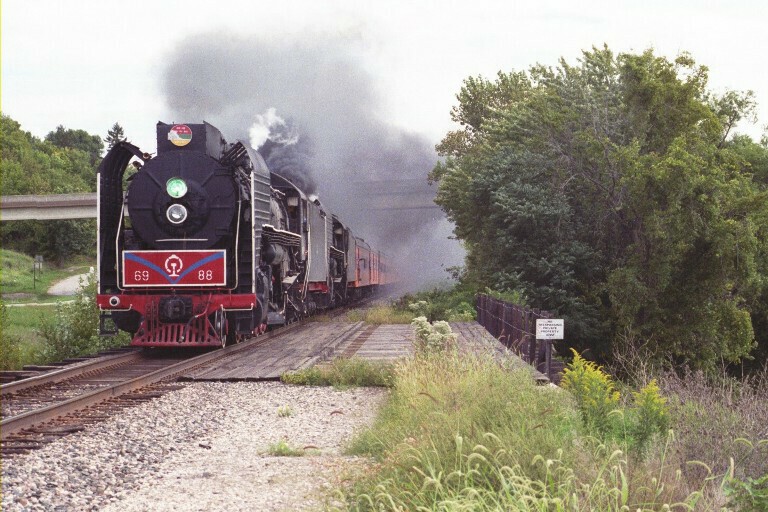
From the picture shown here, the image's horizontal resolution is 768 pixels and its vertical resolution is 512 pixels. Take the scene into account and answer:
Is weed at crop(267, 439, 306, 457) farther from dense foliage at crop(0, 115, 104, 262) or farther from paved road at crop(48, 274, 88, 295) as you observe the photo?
dense foliage at crop(0, 115, 104, 262)

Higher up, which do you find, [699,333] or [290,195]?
[290,195]

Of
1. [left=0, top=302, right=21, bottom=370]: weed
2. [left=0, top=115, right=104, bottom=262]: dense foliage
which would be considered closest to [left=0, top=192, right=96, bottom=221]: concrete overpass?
[left=0, top=115, right=104, bottom=262]: dense foliage

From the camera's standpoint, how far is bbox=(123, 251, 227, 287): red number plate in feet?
46.4

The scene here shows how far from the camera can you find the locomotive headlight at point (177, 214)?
14.3 meters

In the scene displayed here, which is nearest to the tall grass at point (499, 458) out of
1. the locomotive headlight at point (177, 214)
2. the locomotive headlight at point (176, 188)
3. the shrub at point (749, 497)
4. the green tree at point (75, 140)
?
the shrub at point (749, 497)

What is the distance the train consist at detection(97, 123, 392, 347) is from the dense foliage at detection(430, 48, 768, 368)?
35.1 ft

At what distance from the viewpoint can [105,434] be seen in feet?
25.6

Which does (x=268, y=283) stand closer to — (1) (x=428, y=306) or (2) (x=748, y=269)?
(1) (x=428, y=306)

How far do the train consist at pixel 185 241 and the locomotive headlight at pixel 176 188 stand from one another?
2cm

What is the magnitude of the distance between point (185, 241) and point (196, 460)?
795cm

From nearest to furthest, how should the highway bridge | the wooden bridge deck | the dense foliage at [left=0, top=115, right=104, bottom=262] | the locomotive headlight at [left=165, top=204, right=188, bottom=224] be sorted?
1. the wooden bridge deck
2. the locomotive headlight at [left=165, top=204, right=188, bottom=224]
3. the highway bridge
4. the dense foliage at [left=0, top=115, right=104, bottom=262]

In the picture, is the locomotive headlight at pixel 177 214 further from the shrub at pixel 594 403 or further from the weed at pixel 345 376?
the shrub at pixel 594 403

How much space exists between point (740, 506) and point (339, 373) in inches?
280

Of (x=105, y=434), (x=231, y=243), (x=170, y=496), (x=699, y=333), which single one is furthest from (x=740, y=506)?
(x=699, y=333)
